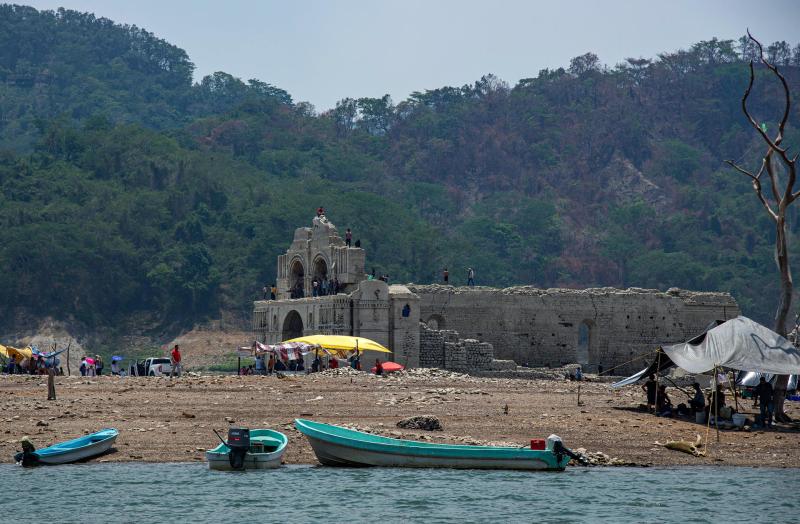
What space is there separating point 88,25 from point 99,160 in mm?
76992

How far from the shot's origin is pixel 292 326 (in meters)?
52.2

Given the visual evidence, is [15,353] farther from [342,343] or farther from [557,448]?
[557,448]

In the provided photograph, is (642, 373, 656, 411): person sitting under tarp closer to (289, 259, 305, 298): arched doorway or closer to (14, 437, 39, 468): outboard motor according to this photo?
(14, 437, 39, 468): outboard motor

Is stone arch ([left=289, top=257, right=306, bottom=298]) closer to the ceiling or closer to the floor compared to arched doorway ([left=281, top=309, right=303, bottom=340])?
closer to the ceiling

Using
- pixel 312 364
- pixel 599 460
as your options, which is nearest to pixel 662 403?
pixel 599 460

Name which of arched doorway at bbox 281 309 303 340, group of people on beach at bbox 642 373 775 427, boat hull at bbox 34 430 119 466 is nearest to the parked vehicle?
arched doorway at bbox 281 309 303 340

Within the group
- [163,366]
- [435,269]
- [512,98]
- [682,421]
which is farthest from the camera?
[512,98]

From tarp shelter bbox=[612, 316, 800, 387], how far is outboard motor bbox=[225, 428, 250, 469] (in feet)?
31.8

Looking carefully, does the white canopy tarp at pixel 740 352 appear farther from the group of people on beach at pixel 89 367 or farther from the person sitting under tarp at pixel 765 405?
the group of people on beach at pixel 89 367

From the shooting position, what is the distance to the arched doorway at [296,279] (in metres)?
52.3

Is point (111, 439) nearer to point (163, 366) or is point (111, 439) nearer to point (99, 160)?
point (163, 366)

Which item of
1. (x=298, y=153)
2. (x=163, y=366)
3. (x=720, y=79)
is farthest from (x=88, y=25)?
(x=163, y=366)

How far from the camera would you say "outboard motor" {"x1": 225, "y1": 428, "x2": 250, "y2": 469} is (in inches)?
968

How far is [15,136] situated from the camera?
137125mm
